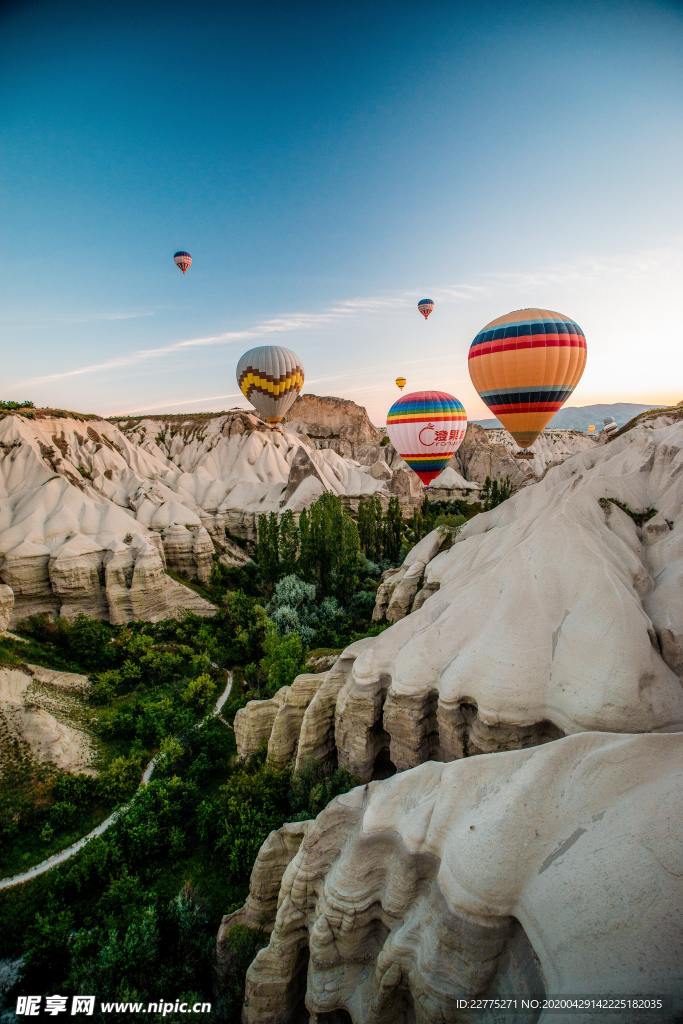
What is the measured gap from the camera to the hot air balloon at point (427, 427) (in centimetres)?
3378

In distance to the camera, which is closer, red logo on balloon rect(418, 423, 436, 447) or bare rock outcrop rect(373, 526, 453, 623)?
bare rock outcrop rect(373, 526, 453, 623)

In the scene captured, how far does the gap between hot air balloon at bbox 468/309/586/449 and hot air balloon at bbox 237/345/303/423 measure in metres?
32.4

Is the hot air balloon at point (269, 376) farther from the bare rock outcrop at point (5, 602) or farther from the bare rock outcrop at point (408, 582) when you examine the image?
the bare rock outcrop at point (5, 602)

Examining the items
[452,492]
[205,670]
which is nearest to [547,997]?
[205,670]

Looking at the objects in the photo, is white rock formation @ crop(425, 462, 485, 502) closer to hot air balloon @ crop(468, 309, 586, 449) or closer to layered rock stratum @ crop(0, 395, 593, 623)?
layered rock stratum @ crop(0, 395, 593, 623)

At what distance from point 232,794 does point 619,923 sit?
11.9 meters

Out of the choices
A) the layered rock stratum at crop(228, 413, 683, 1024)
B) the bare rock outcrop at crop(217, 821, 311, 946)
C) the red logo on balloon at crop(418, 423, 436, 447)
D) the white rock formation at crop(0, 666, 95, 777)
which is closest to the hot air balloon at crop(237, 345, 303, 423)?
the red logo on balloon at crop(418, 423, 436, 447)

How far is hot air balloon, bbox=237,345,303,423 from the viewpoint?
53.1 meters

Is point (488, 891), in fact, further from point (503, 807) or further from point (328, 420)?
point (328, 420)

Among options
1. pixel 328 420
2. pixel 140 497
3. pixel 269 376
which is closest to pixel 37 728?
pixel 140 497

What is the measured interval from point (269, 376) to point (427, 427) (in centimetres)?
2550

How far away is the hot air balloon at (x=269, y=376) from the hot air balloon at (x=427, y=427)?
22050 millimetres

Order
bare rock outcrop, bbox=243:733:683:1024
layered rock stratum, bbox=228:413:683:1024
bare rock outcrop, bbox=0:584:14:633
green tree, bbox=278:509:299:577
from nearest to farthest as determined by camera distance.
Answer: bare rock outcrop, bbox=243:733:683:1024, layered rock stratum, bbox=228:413:683:1024, bare rock outcrop, bbox=0:584:14:633, green tree, bbox=278:509:299:577

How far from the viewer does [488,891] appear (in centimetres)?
660
